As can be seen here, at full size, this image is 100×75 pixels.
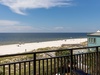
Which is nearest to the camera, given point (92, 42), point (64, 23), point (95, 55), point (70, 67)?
point (70, 67)

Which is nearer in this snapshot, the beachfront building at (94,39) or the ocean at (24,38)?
the beachfront building at (94,39)

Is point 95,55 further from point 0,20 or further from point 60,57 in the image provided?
point 0,20

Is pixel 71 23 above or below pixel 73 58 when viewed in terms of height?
above

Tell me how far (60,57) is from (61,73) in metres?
0.43

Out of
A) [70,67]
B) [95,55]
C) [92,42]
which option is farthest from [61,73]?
[92,42]

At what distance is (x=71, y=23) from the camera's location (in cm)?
6159

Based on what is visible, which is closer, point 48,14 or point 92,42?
point 92,42

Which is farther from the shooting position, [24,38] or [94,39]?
[24,38]

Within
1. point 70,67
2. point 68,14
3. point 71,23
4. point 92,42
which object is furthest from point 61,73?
point 71,23

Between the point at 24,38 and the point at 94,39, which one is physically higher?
the point at 94,39

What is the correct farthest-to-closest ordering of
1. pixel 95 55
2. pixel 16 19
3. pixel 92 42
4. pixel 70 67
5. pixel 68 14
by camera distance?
pixel 16 19, pixel 68 14, pixel 92 42, pixel 95 55, pixel 70 67

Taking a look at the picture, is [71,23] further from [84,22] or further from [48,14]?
[48,14]

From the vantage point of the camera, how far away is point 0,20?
203 ft

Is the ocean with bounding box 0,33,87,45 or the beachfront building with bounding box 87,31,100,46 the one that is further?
the ocean with bounding box 0,33,87,45
